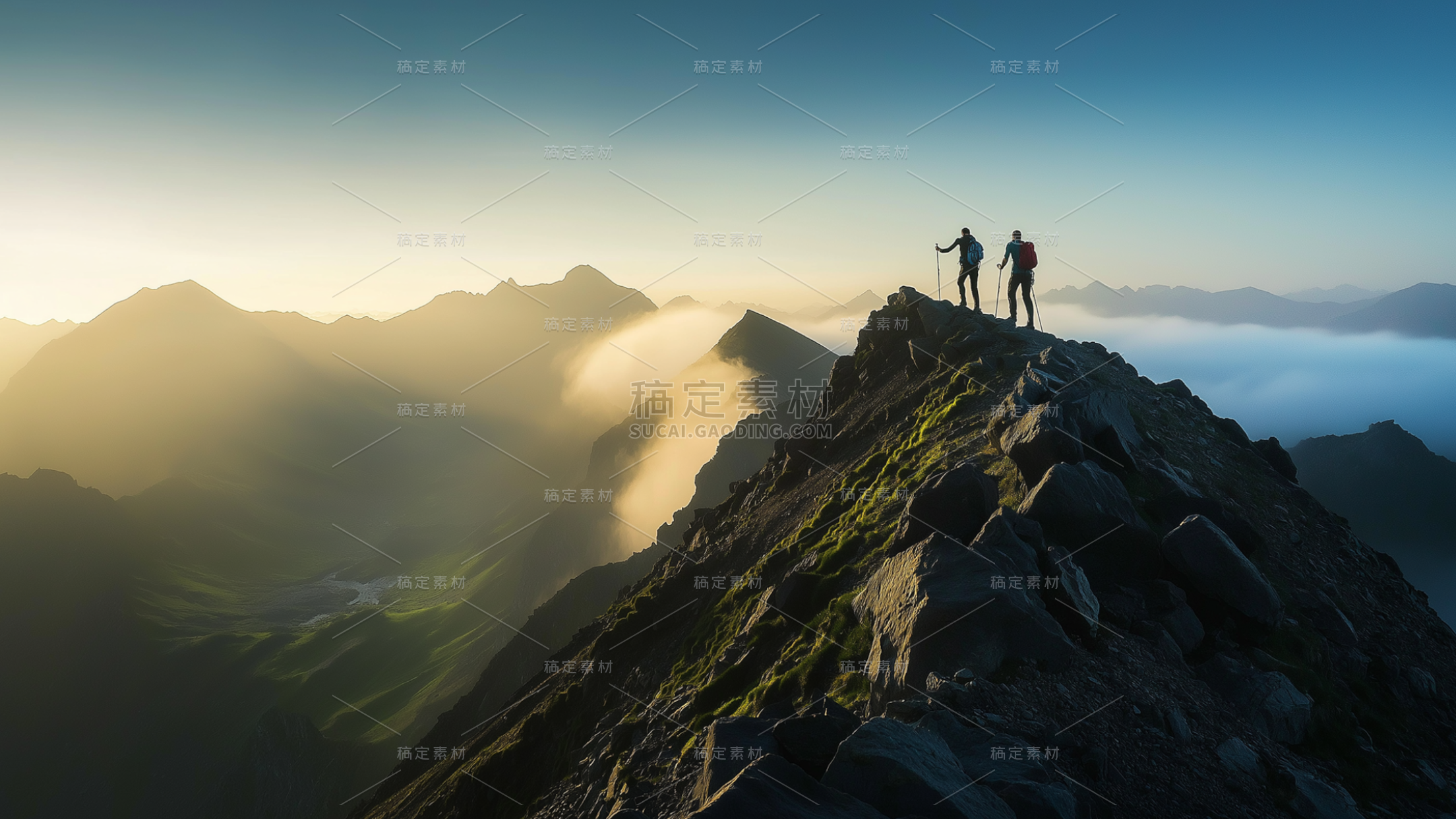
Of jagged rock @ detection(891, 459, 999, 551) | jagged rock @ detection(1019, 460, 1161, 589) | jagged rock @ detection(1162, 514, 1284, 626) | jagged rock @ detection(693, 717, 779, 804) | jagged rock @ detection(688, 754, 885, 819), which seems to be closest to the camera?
jagged rock @ detection(688, 754, 885, 819)

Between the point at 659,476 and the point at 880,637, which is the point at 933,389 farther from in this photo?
the point at 659,476

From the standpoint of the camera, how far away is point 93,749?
16412 cm

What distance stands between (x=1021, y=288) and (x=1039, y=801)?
32.8 m

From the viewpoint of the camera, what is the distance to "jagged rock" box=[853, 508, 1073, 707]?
14.8m

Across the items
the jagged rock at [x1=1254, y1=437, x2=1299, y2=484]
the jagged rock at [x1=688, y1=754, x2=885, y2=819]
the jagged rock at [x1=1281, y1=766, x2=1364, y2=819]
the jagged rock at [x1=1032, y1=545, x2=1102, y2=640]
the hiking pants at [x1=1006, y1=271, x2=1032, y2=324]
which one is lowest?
the jagged rock at [x1=1281, y1=766, x2=1364, y2=819]

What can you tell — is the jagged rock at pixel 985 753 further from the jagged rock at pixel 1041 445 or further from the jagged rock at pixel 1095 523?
the jagged rock at pixel 1041 445

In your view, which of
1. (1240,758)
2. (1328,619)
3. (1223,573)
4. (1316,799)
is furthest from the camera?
(1328,619)

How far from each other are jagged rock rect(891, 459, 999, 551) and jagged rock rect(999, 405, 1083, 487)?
2.36m

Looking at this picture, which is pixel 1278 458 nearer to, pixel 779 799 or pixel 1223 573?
pixel 1223 573

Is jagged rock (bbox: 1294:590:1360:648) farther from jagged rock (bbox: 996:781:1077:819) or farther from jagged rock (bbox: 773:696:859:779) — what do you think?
jagged rock (bbox: 773:696:859:779)

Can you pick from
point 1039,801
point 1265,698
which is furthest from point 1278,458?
point 1039,801

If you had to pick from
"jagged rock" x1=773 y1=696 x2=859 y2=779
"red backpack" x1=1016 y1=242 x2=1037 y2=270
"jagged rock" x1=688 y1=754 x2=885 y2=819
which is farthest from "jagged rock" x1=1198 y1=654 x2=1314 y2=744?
"red backpack" x1=1016 y1=242 x2=1037 y2=270

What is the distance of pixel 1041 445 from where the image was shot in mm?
21359

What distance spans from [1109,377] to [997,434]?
14551 mm
